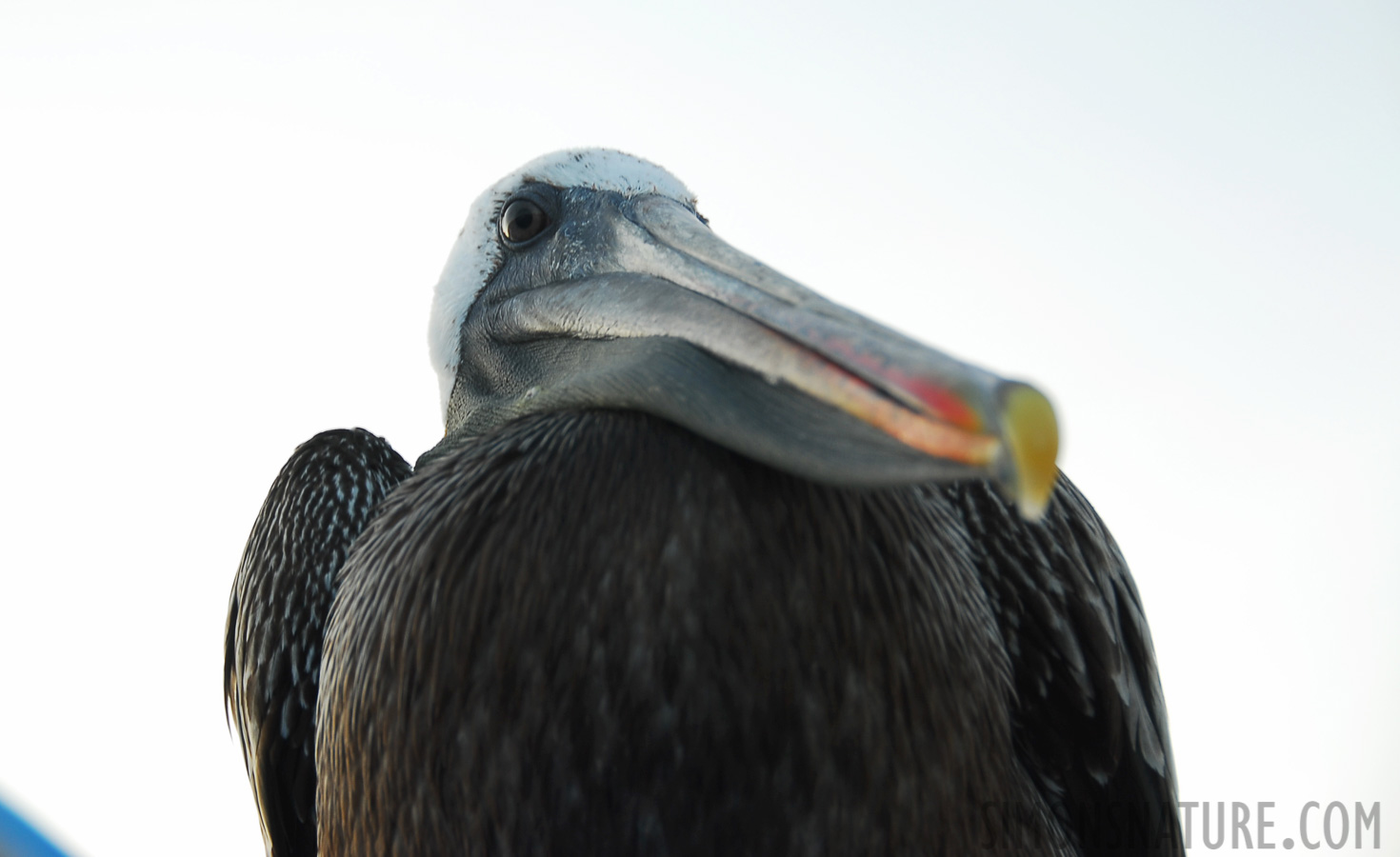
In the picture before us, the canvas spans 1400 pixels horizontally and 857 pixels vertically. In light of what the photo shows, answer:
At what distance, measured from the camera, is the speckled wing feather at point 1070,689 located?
98.3 inches

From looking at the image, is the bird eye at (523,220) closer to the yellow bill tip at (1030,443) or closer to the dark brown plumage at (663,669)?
the dark brown plumage at (663,669)

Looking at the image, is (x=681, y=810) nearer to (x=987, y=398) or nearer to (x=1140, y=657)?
(x=987, y=398)

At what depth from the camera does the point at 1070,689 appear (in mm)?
→ 2490

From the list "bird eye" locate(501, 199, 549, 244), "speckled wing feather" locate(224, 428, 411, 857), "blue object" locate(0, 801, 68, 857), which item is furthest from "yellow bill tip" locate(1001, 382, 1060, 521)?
"speckled wing feather" locate(224, 428, 411, 857)

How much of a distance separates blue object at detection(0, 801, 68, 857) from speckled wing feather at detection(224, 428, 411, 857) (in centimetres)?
208

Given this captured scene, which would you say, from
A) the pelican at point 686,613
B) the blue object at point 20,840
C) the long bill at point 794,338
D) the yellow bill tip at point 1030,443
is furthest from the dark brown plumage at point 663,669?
the blue object at point 20,840

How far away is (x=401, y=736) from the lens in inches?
78.6

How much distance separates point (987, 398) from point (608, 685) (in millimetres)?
859

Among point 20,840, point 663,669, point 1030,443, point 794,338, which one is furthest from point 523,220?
point 20,840

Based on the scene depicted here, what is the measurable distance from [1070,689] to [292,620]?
2.08 m

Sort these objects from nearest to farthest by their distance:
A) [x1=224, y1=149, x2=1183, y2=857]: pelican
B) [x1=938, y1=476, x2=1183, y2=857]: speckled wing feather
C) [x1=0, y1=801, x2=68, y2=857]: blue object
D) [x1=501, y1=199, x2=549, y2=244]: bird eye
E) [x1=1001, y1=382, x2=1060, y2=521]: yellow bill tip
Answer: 1. [x1=0, y1=801, x2=68, y2=857]: blue object
2. [x1=1001, y1=382, x2=1060, y2=521]: yellow bill tip
3. [x1=224, y1=149, x2=1183, y2=857]: pelican
4. [x1=938, y1=476, x2=1183, y2=857]: speckled wing feather
5. [x1=501, y1=199, x2=549, y2=244]: bird eye

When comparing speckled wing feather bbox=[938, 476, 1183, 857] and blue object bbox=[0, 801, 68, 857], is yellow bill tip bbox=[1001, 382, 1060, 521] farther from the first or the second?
speckled wing feather bbox=[938, 476, 1183, 857]

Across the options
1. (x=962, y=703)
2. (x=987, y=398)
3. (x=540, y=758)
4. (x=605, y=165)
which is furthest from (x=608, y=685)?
(x=605, y=165)

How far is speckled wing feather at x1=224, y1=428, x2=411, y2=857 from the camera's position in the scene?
2.95 meters
